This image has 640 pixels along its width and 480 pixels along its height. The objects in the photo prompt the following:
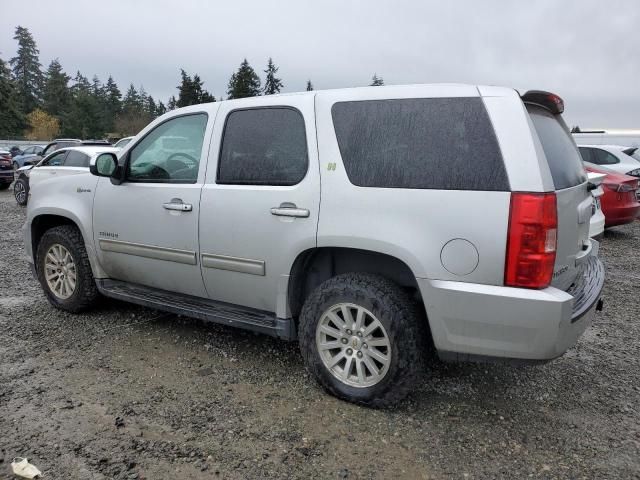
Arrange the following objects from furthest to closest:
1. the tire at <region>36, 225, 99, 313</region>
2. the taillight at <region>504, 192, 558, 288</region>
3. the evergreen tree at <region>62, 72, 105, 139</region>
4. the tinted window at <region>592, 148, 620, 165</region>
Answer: the evergreen tree at <region>62, 72, 105, 139</region> → the tinted window at <region>592, 148, 620, 165</region> → the tire at <region>36, 225, 99, 313</region> → the taillight at <region>504, 192, 558, 288</region>

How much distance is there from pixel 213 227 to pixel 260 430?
1425 millimetres

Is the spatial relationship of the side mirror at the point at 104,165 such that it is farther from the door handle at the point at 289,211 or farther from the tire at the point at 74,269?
the door handle at the point at 289,211

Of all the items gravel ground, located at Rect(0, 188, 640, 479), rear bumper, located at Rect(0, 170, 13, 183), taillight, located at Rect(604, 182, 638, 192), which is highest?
taillight, located at Rect(604, 182, 638, 192)

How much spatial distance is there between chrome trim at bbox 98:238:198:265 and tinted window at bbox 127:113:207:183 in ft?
1.73

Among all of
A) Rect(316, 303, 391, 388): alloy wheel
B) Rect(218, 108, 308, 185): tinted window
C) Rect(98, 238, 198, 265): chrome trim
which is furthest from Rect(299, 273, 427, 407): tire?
Rect(98, 238, 198, 265): chrome trim

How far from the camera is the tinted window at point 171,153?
3.91 m

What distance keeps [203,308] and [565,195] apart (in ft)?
8.28

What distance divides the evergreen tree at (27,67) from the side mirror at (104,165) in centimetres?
8694

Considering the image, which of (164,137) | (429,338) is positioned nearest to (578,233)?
(429,338)

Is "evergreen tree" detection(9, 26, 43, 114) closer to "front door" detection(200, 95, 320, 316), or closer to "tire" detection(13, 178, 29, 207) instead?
"tire" detection(13, 178, 29, 207)

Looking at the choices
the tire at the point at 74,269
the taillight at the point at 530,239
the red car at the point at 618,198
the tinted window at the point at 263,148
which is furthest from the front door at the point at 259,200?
the red car at the point at 618,198

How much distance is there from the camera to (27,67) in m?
80.1

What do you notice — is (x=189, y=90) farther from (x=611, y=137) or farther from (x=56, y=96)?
(x=611, y=137)

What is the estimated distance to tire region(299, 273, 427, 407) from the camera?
116 inches
